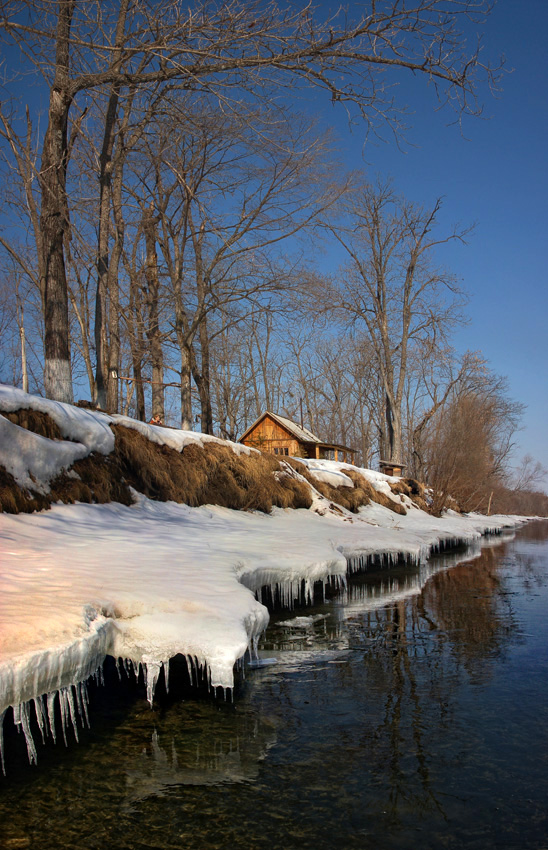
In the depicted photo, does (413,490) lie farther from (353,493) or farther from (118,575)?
(118,575)

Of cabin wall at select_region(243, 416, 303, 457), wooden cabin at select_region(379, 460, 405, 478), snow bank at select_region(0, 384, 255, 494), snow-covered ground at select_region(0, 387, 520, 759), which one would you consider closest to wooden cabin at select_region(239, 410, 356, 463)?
cabin wall at select_region(243, 416, 303, 457)

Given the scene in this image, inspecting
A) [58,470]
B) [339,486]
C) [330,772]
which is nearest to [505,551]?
[339,486]

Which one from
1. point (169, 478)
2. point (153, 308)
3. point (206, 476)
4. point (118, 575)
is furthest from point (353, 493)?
point (118, 575)

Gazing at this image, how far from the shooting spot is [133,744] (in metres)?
4.04

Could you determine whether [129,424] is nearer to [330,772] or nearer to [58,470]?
[58,470]

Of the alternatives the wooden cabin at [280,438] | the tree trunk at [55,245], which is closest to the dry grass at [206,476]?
the tree trunk at [55,245]

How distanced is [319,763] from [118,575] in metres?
2.13

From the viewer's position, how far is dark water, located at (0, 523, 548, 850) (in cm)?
307

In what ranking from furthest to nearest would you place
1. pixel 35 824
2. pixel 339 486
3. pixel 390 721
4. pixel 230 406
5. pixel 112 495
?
pixel 230 406 → pixel 339 486 → pixel 112 495 → pixel 390 721 → pixel 35 824

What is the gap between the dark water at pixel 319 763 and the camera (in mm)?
3069

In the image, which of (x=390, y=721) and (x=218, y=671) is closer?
(x=218, y=671)

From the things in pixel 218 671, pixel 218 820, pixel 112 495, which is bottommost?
pixel 218 820

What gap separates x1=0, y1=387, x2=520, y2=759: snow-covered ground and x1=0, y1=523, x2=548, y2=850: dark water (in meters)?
0.37

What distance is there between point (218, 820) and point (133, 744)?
108 centimetres
